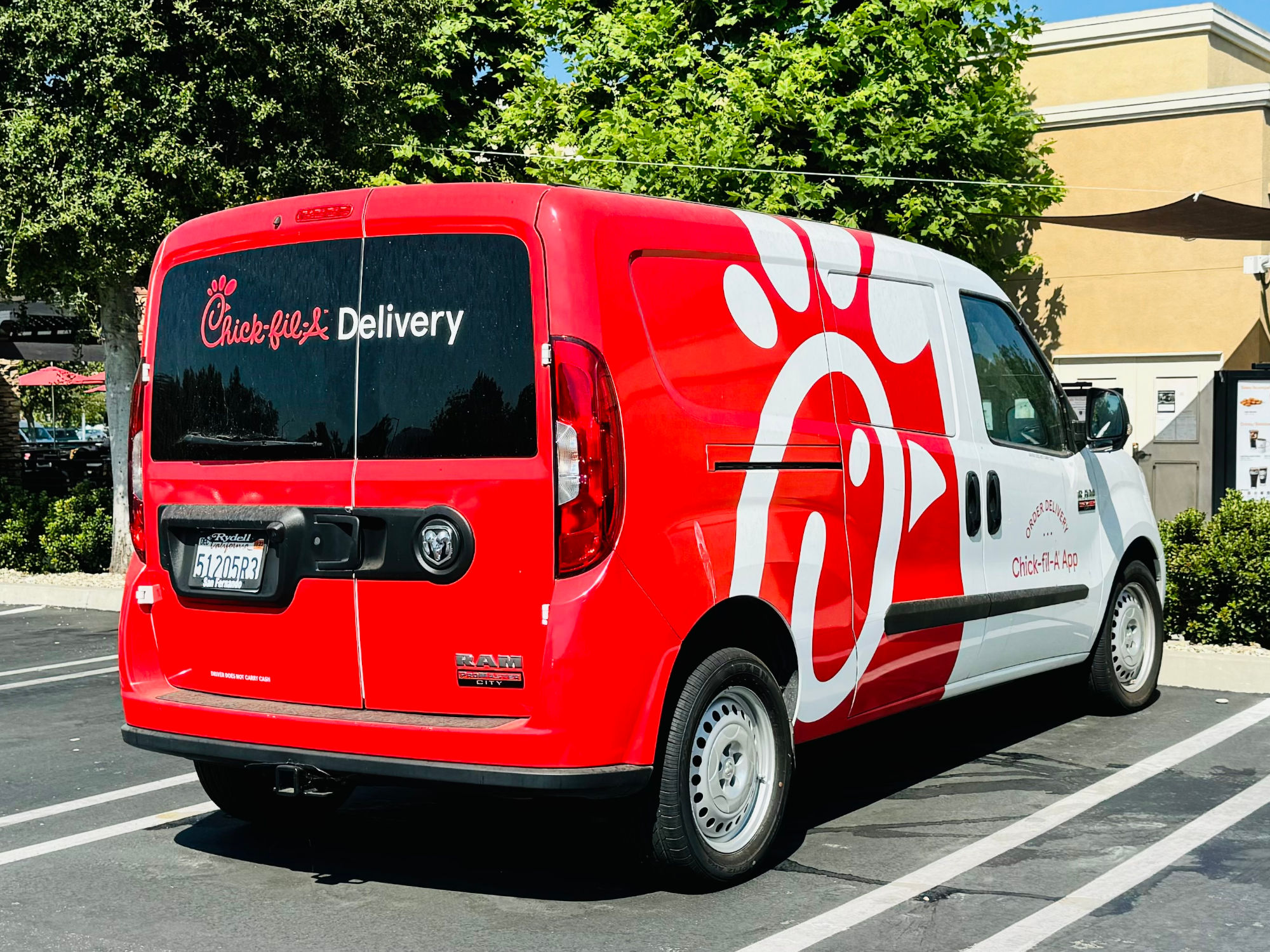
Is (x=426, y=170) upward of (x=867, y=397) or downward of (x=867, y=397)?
upward

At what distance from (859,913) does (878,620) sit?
135 cm

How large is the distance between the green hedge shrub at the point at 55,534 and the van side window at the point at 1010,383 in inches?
466

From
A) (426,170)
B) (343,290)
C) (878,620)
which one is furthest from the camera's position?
(426,170)

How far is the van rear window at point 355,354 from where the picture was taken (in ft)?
15.1

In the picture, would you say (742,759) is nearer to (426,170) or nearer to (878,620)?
(878,620)

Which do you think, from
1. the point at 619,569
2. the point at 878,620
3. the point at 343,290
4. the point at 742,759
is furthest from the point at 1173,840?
the point at 343,290

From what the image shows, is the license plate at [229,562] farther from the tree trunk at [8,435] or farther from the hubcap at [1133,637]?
the tree trunk at [8,435]

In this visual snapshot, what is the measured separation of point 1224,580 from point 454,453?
248 inches

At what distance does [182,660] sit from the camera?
5113mm

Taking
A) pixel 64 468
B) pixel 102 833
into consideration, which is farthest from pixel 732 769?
pixel 64 468

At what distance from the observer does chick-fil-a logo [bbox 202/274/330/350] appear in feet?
16.1

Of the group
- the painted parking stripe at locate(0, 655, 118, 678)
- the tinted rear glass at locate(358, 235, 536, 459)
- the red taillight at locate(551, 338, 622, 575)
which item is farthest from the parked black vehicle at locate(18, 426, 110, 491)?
the red taillight at locate(551, 338, 622, 575)

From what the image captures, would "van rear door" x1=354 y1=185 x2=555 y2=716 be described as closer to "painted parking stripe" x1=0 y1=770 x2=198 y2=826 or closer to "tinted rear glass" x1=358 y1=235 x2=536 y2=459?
"tinted rear glass" x1=358 y1=235 x2=536 y2=459

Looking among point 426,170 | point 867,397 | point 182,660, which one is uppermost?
point 426,170
